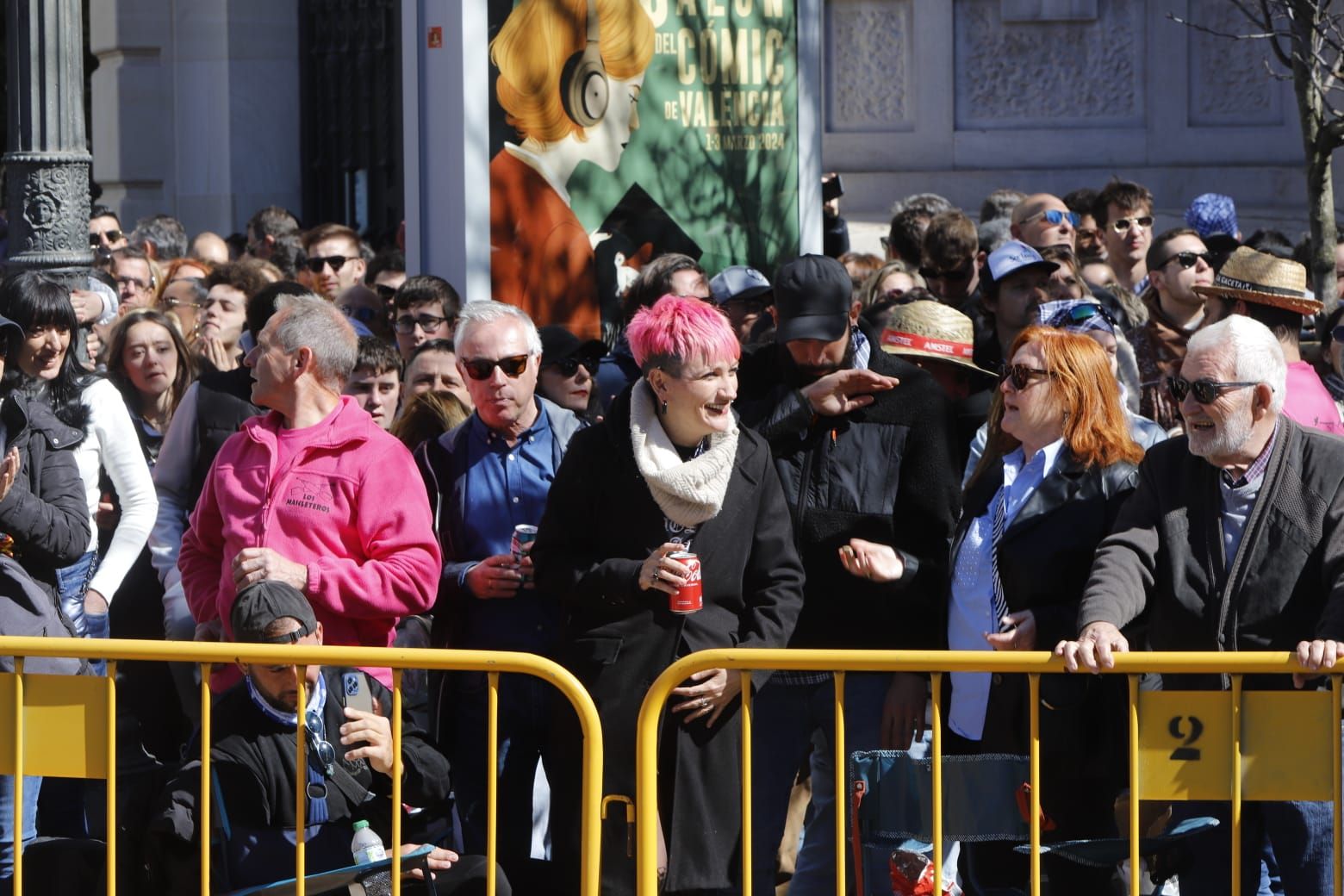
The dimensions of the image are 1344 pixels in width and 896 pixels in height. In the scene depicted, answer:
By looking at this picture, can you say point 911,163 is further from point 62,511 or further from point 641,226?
point 62,511

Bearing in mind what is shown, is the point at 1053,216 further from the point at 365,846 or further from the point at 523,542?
the point at 365,846

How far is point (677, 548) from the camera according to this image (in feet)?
15.1

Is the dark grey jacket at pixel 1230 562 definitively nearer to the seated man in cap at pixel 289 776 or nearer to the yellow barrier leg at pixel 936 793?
→ the yellow barrier leg at pixel 936 793

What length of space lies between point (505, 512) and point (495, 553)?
0.41 feet

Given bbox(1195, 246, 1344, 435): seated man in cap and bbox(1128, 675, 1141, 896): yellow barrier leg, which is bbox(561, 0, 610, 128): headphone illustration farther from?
bbox(1128, 675, 1141, 896): yellow barrier leg

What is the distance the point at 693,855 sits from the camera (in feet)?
15.4

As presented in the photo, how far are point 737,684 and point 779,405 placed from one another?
0.93 meters

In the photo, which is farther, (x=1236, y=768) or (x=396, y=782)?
(x=396, y=782)

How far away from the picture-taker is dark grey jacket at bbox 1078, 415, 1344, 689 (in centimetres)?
443

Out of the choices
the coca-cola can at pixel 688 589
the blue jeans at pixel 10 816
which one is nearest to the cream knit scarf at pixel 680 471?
the coca-cola can at pixel 688 589

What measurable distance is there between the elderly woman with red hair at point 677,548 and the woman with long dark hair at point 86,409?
187 centimetres

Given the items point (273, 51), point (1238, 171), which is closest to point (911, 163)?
point (1238, 171)

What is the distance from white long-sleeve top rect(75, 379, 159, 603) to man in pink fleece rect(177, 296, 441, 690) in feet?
2.76

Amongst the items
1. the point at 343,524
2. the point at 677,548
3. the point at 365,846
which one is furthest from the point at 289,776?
the point at 677,548
